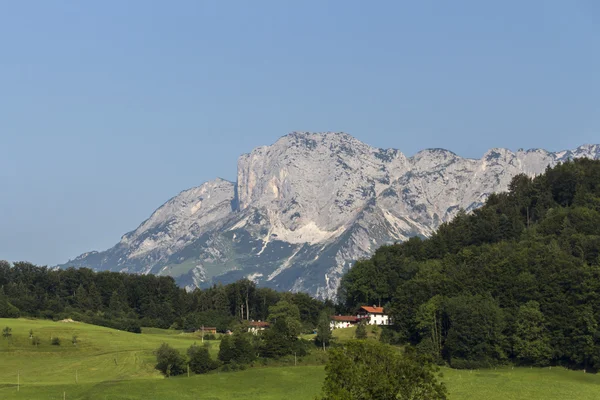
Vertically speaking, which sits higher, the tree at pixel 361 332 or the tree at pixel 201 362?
the tree at pixel 361 332

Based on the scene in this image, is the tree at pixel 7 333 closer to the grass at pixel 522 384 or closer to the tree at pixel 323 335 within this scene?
the tree at pixel 323 335

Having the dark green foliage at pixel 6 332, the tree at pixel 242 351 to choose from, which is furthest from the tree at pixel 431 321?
the dark green foliage at pixel 6 332

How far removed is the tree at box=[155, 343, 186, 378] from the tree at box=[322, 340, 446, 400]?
68.3 metres

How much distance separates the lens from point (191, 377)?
13300 cm

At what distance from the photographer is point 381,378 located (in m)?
76.6

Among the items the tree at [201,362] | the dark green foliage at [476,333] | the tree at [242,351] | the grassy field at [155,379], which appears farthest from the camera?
the dark green foliage at [476,333]

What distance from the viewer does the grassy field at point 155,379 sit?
389ft

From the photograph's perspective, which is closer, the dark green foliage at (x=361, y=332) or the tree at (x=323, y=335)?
the tree at (x=323, y=335)

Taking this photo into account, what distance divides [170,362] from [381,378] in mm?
73195

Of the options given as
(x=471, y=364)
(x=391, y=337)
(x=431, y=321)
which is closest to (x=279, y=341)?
(x=391, y=337)

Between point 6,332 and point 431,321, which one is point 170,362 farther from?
point 431,321

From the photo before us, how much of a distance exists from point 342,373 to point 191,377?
61358 millimetres

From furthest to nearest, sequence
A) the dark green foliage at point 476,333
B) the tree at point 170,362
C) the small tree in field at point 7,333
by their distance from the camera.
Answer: the small tree in field at point 7,333
the dark green foliage at point 476,333
the tree at point 170,362

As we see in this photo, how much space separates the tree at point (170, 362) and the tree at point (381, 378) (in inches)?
2688
